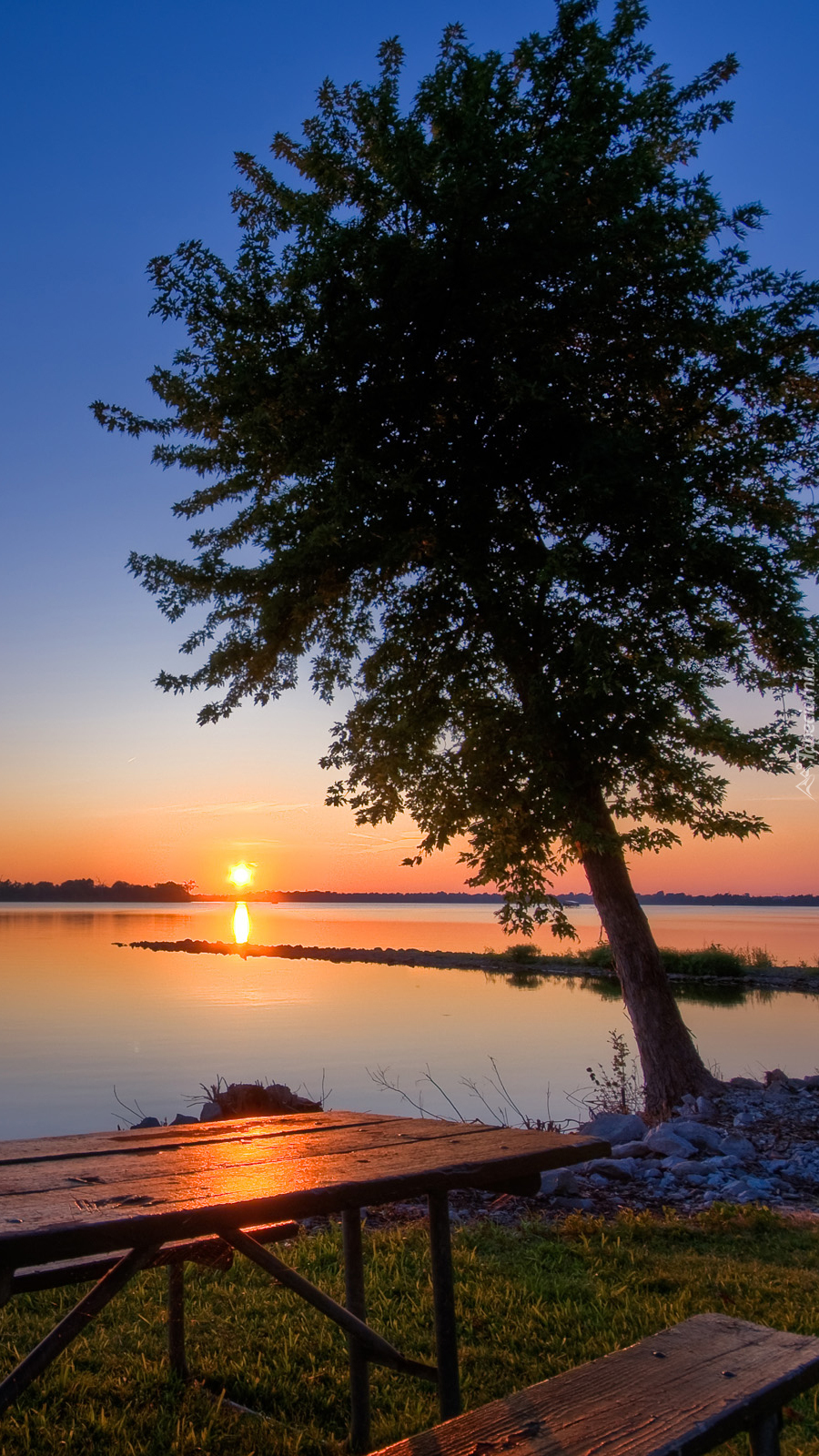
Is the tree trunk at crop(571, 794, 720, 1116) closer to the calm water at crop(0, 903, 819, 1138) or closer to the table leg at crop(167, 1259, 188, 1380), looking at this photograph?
the calm water at crop(0, 903, 819, 1138)

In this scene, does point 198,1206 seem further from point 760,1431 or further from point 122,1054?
point 122,1054

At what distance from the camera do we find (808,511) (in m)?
10.4

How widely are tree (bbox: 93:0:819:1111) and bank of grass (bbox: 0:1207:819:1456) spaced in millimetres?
3836

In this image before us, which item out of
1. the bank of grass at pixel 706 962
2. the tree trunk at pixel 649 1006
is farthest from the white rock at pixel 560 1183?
the bank of grass at pixel 706 962

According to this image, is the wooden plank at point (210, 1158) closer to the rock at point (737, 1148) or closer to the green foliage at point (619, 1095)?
the rock at point (737, 1148)

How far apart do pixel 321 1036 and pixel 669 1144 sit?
45.0ft

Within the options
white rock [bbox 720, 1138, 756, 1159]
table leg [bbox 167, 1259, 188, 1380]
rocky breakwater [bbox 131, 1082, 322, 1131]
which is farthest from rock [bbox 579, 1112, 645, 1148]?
table leg [bbox 167, 1259, 188, 1380]

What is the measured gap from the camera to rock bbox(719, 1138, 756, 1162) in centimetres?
830

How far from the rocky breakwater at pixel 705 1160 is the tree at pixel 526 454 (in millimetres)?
726

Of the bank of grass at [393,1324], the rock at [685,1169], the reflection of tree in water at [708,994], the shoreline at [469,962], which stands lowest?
the shoreline at [469,962]

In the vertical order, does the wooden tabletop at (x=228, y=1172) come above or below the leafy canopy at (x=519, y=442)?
below

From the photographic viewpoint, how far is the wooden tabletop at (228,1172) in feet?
7.38

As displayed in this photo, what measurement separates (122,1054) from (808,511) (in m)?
15.8

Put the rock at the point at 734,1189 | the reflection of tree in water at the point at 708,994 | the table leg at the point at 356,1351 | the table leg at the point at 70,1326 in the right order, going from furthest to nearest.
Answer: the reflection of tree in water at the point at 708,994 < the rock at the point at 734,1189 < the table leg at the point at 356,1351 < the table leg at the point at 70,1326
